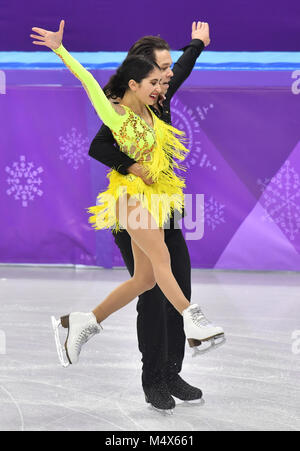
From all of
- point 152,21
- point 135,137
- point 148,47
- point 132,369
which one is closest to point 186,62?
point 148,47

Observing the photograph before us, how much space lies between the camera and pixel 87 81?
252cm

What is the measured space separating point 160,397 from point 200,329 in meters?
0.57

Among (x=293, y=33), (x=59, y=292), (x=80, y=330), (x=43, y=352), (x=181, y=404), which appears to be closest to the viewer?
(x=80, y=330)

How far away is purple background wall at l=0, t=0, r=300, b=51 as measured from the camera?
6035mm

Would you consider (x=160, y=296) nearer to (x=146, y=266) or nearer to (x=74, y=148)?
(x=146, y=266)

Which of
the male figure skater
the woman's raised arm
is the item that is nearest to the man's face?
the male figure skater

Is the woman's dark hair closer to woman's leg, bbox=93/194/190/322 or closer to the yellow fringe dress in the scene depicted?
the yellow fringe dress

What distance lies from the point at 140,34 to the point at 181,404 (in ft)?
12.7

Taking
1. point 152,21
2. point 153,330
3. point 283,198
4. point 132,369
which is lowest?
point 132,369

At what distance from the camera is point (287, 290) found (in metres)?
5.46

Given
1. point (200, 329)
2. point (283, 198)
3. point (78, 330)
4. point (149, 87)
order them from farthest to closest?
point (283, 198)
point (78, 330)
point (149, 87)
point (200, 329)

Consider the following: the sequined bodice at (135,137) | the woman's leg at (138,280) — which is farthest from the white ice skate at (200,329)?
the sequined bodice at (135,137)
